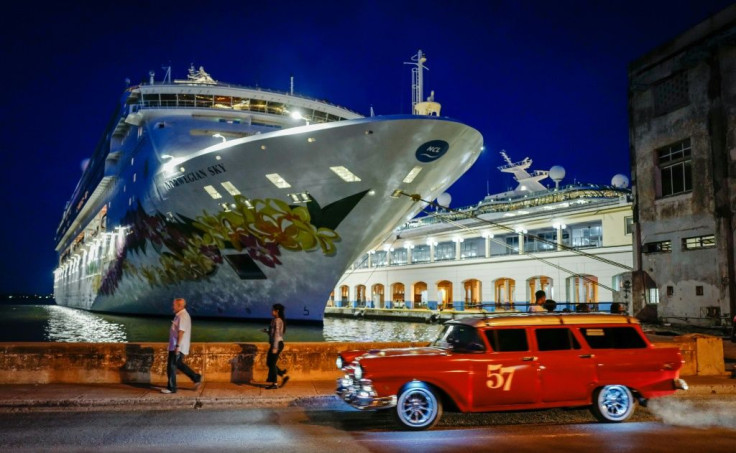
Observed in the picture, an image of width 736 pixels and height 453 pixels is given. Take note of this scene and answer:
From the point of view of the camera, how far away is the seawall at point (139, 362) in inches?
402

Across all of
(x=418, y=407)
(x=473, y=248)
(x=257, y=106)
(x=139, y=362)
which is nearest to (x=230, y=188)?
(x=257, y=106)

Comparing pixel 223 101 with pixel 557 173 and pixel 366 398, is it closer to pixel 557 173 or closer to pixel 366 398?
pixel 366 398

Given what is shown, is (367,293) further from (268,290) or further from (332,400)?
(332,400)

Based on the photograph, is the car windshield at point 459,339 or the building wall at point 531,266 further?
the building wall at point 531,266

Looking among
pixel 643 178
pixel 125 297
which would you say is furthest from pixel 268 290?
pixel 643 178

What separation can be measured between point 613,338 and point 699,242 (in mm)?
18207

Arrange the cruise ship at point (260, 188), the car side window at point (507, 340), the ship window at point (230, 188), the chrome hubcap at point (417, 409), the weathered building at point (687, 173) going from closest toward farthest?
the chrome hubcap at point (417, 409), the car side window at point (507, 340), the cruise ship at point (260, 188), the weathered building at point (687, 173), the ship window at point (230, 188)

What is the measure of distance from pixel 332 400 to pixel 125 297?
29886 millimetres

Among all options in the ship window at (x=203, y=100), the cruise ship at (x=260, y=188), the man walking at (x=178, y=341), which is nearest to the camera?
the man walking at (x=178, y=341)

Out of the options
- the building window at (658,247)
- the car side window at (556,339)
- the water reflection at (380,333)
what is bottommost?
the water reflection at (380,333)

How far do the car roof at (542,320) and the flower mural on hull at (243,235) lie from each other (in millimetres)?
14417

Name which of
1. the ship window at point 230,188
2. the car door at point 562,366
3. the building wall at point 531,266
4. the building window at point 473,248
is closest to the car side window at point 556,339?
the car door at point 562,366

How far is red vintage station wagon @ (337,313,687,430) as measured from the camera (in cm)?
718

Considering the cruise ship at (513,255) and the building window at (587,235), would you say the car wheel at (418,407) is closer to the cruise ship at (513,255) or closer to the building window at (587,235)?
the cruise ship at (513,255)
